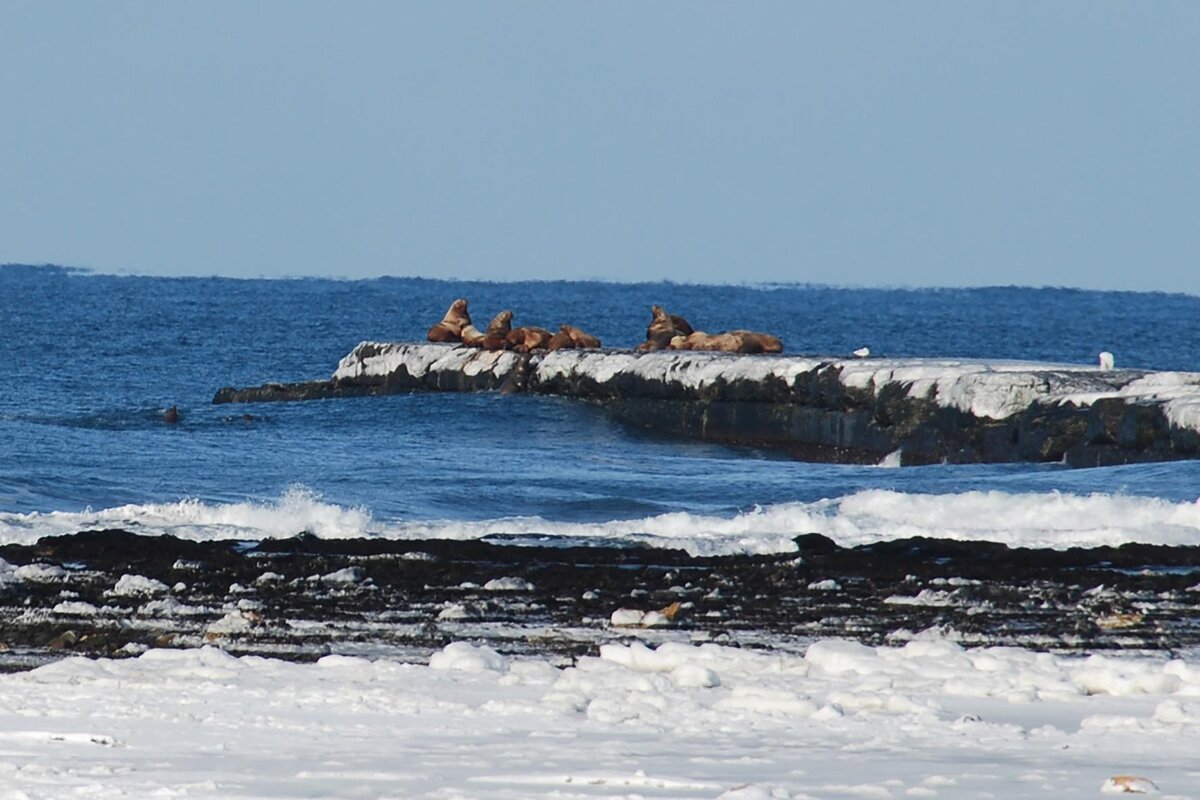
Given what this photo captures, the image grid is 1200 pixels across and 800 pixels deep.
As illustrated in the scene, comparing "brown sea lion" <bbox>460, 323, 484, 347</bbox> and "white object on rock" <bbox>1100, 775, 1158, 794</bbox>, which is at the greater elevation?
"brown sea lion" <bbox>460, 323, 484, 347</bbox>

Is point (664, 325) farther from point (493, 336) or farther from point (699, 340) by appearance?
point (493, 336)

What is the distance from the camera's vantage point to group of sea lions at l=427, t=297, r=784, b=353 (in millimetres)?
28578

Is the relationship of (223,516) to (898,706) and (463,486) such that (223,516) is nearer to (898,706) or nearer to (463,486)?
(463,486)

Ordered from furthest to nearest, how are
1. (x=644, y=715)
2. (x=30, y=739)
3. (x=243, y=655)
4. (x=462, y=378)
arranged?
1. (x=462, y=378)
2. (x=243, y=655)
3. (x=644, y=715)
4. (x=30, y=739)

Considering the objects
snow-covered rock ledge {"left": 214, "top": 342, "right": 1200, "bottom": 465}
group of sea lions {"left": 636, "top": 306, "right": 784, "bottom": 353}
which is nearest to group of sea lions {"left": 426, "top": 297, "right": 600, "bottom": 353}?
snow-covered rock ledge {"left": 214, "top": 342, "right": 1200, "bottom": 465}

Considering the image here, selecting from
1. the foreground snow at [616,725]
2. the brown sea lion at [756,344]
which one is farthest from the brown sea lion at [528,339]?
the foreground snow at [616,725]

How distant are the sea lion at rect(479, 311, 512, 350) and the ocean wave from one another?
13995 millimetres

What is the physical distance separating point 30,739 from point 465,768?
1.42 metres

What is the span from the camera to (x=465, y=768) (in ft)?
19.0

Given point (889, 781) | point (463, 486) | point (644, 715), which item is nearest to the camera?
point (889, 781)

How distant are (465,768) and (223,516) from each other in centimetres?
891

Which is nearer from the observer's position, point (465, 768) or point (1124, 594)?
point (465, 768)

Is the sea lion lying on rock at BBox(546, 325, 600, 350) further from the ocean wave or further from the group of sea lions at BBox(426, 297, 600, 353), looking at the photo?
the ocean wave

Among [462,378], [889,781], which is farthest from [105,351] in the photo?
[889,781]
